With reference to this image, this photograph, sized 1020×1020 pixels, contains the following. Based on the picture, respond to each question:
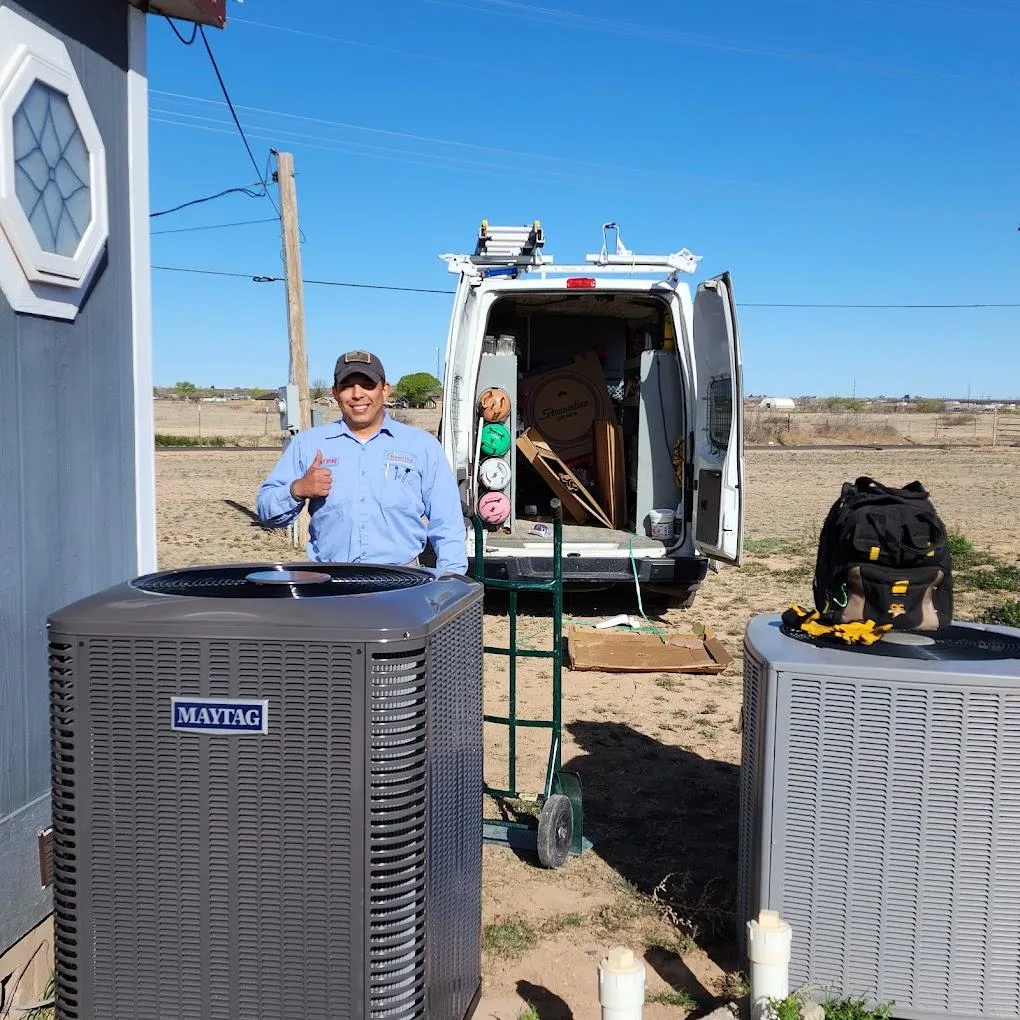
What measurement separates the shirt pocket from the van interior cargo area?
422 cm

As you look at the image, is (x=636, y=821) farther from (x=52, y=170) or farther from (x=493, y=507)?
(x=493, y=507)

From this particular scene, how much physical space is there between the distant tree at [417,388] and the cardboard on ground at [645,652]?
51.9 metres

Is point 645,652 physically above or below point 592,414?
below

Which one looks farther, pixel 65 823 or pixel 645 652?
pixel 645 652

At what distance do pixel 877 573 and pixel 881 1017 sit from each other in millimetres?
1150

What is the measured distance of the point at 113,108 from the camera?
3.52m

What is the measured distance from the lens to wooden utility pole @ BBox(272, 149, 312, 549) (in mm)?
12023

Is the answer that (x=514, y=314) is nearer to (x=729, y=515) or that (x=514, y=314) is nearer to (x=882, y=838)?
(x=729, y=515)

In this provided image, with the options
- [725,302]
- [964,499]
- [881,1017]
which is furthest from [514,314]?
[964,499]

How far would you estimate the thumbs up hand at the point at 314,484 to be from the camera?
3303 mm

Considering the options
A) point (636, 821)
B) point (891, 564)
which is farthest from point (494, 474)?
point (891, 564)

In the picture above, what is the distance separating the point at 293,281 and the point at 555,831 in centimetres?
962

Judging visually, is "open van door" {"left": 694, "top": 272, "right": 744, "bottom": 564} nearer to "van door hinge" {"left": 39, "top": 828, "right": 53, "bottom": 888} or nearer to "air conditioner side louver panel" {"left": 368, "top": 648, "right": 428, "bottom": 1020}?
"van door hinge" {"left": 39, "top": 828, "right": 53, "bottom": 888}

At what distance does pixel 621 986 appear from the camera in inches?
92.0
